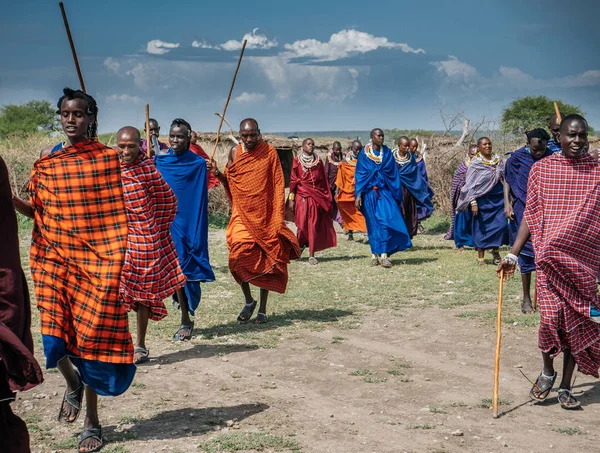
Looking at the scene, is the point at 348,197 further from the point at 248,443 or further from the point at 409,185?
the point at 248,443

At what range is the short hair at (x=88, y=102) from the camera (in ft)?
17.1

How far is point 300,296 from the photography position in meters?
11.1

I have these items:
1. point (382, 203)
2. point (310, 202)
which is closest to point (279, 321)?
point (382, 203)

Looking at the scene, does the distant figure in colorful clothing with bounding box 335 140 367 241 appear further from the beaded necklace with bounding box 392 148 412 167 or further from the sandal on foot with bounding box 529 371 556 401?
the sandal on foot with bounding box 529 371 556 401

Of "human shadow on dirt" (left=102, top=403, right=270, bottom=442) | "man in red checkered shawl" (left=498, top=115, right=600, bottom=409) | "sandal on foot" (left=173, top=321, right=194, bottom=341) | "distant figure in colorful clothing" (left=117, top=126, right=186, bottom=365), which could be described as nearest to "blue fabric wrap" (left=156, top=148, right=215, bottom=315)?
"sandal on foot" (left=173, top=321, right=194, bottom=341)

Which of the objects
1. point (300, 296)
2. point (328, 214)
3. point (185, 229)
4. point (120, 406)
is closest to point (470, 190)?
point (328, 214)

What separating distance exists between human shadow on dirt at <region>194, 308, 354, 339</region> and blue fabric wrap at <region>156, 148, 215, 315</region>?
39 centimetres

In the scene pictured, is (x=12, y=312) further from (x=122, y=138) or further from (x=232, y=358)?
(x=232, y=358)

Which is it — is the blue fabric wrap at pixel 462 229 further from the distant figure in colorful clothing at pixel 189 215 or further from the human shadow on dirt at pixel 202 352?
the human shadow on dirt at pixel 202 352

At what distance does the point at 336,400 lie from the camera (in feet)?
20.9

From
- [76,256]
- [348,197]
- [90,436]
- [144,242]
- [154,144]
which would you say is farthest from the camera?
[348,197]

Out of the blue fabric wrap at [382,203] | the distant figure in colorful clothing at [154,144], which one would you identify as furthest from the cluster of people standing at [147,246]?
the blue fabric wrap at [382,203]

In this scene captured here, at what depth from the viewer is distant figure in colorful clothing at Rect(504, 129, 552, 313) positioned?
351 inches

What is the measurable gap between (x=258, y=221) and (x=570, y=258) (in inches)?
155
